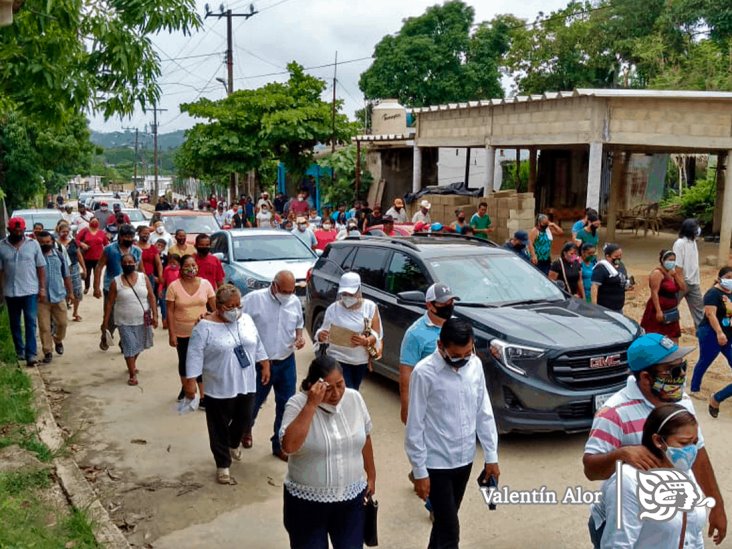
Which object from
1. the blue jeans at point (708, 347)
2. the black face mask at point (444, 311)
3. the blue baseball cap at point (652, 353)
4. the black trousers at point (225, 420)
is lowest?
the black trousers at point (225, 420)

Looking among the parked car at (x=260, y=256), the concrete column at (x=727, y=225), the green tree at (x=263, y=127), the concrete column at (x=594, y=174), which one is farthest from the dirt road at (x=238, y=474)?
the green tree at (x=263, y=127)

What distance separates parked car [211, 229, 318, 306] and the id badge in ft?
16.7

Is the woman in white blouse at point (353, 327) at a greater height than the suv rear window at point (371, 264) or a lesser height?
lesser

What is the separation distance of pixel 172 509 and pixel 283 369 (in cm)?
151

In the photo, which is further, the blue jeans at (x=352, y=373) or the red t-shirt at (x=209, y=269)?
the red t-shirt at (x=209, y=269)

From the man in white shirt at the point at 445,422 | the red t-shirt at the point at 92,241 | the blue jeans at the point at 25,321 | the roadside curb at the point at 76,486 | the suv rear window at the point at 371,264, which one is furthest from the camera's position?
the red t-shirt at the point at 92,241

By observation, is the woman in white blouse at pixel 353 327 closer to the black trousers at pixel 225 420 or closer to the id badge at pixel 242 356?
the id badge at pixel 242 356

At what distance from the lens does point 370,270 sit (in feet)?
28.0

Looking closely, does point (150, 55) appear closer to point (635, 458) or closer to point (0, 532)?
point (0, 532)

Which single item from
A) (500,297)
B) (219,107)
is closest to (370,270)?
(500,297)

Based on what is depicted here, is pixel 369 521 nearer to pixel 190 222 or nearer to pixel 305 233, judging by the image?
pixel 305 233

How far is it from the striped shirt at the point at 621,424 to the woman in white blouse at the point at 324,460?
3.81ft

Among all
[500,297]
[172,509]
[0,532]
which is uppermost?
[500,297]

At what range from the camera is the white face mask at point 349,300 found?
20.4 ft
